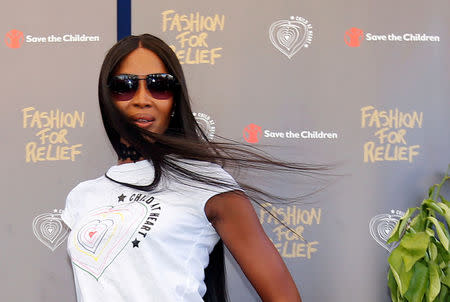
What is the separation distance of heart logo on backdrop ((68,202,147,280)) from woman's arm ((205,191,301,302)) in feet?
0.65

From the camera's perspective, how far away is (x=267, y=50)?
2.37 meters

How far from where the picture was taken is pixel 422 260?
203cm

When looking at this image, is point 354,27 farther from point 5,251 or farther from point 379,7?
point 5,251

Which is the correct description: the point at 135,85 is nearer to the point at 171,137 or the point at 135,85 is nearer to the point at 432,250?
the point at 171,137

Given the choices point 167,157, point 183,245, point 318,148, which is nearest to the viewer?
point 183,245

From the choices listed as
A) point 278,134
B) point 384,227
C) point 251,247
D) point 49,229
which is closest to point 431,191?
point 384,227

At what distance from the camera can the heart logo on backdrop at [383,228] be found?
2311 millimetres

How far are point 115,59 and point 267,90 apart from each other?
Answer: 89 centimetres

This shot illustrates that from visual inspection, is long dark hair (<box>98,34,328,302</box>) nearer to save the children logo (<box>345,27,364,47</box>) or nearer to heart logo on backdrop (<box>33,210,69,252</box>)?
heart logo on backdrop (<box>33,210,69,252</box>)

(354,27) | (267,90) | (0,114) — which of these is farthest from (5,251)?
(354,27)

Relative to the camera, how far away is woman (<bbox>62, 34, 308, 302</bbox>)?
138 centimetres

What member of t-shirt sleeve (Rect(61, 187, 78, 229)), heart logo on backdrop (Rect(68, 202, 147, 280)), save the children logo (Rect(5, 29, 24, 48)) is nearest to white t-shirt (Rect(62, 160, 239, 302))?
heart logo on backdrop (Rect(68, 202, 147, 280))

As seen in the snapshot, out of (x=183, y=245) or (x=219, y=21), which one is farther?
(x=219, y=21)

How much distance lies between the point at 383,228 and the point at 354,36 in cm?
83
